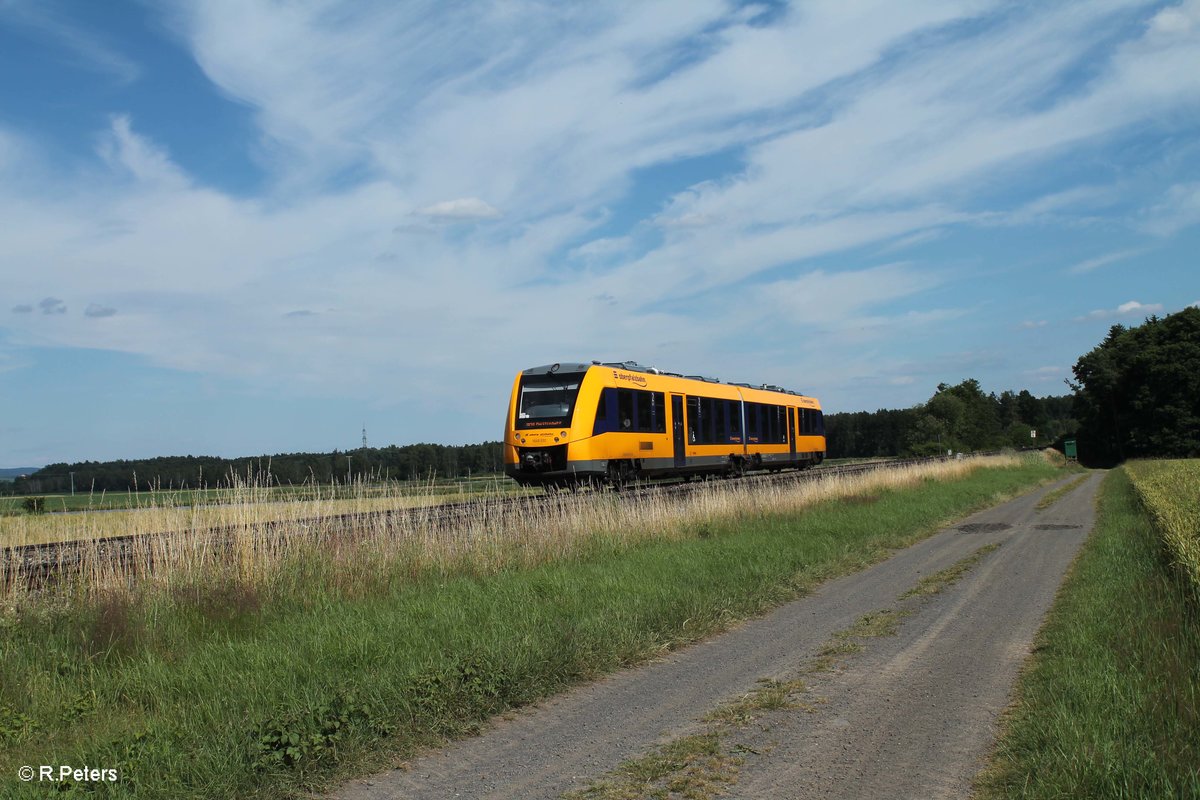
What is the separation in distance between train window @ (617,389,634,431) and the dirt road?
12.9m

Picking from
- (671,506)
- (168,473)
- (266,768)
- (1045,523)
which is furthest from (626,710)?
(1045,523)

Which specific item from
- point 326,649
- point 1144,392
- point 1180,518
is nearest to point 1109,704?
point 326,649

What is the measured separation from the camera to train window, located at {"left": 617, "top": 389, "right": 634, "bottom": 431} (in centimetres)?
2283

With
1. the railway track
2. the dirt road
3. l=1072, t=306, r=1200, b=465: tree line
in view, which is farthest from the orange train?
l=1072, t=306, r=1200, b=465: tree line

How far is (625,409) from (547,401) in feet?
7.66

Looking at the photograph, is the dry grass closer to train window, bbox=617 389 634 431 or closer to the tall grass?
train window, bbox=617 389 634 431

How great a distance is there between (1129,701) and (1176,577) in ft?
16.6

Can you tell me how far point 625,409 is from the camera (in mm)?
23156

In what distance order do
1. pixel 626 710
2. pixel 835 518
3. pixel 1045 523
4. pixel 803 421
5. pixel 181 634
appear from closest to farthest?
pixel 626 710 → pixel 181 634 → pixel 835 518 → pixel 1045 523 → pixel 803 421

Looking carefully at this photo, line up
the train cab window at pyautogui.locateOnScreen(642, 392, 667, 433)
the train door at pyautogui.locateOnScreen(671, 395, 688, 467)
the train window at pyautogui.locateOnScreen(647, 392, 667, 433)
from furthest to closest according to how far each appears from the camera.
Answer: the train door at pyautogui.locateOnScreen(671, 395, 688, 467), the train window at pyautogui.locateOnScreen(647, 392, 667, 433), the train cab window at pyautogui.locateOnScreen(642, 392, 667, 433)

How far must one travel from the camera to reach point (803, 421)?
40.2 m

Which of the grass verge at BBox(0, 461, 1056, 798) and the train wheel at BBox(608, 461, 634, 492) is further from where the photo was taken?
the train wheel at BBox(608, 461, 634, 492)

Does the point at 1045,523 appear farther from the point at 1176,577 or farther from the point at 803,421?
the point at 803,421

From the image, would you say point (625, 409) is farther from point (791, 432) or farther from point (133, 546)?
point (791, 432)
